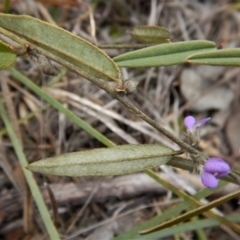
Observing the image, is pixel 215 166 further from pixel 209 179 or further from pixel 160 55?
pixel 160 55

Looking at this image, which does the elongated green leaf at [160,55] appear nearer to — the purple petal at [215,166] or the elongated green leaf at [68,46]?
the elongated green leaf at [68,46]

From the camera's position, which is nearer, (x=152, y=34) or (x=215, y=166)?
(x=215, y=166)

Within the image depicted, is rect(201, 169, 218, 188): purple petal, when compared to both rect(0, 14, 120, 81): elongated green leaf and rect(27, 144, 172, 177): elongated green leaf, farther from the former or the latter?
rect(0, 14, 120, 81): elongated green leaf

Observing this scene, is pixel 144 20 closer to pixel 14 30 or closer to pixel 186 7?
pixel 186 7

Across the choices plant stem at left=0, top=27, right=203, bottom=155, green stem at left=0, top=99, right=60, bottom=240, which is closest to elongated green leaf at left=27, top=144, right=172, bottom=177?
plant stem at left=0, top=27, right=203, bottom=155

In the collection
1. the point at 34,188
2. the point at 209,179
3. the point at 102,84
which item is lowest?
the point at 34,188

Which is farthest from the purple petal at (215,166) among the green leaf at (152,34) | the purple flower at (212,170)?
the green leaf at (152,34)

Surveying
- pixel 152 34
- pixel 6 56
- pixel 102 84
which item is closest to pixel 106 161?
pixel 102 84

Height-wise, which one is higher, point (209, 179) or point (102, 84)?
point (102, 84)
